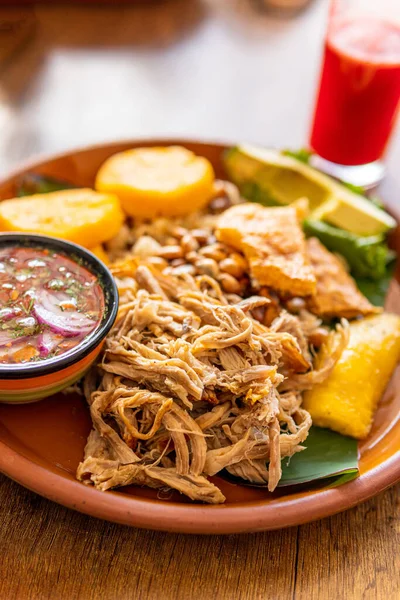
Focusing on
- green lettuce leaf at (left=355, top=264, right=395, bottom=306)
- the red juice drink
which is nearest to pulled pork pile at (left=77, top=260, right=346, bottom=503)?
green lettuce leaf at (left=355, top=264, right=395, bottom=306)

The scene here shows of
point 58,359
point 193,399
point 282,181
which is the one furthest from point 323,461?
point 282,181

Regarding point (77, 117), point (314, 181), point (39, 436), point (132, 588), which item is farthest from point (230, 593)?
point (77, 117)

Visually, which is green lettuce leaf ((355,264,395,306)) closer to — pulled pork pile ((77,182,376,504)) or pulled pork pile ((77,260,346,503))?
pulled pork pile ((77,182,376,504))

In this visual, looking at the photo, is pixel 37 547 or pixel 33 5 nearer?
pixel 37 547

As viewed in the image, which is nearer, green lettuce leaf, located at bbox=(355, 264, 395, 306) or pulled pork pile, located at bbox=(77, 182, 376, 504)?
pulled pork pile, located at bbox=(77, 182, 376, 504)

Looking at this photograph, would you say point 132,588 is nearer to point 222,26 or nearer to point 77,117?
point 77,117

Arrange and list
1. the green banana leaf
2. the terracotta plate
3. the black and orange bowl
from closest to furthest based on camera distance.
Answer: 1. the terracotta plate
2. the black and orange bowl
3. the green banana leaf

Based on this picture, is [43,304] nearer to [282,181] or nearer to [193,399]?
[193,399]
